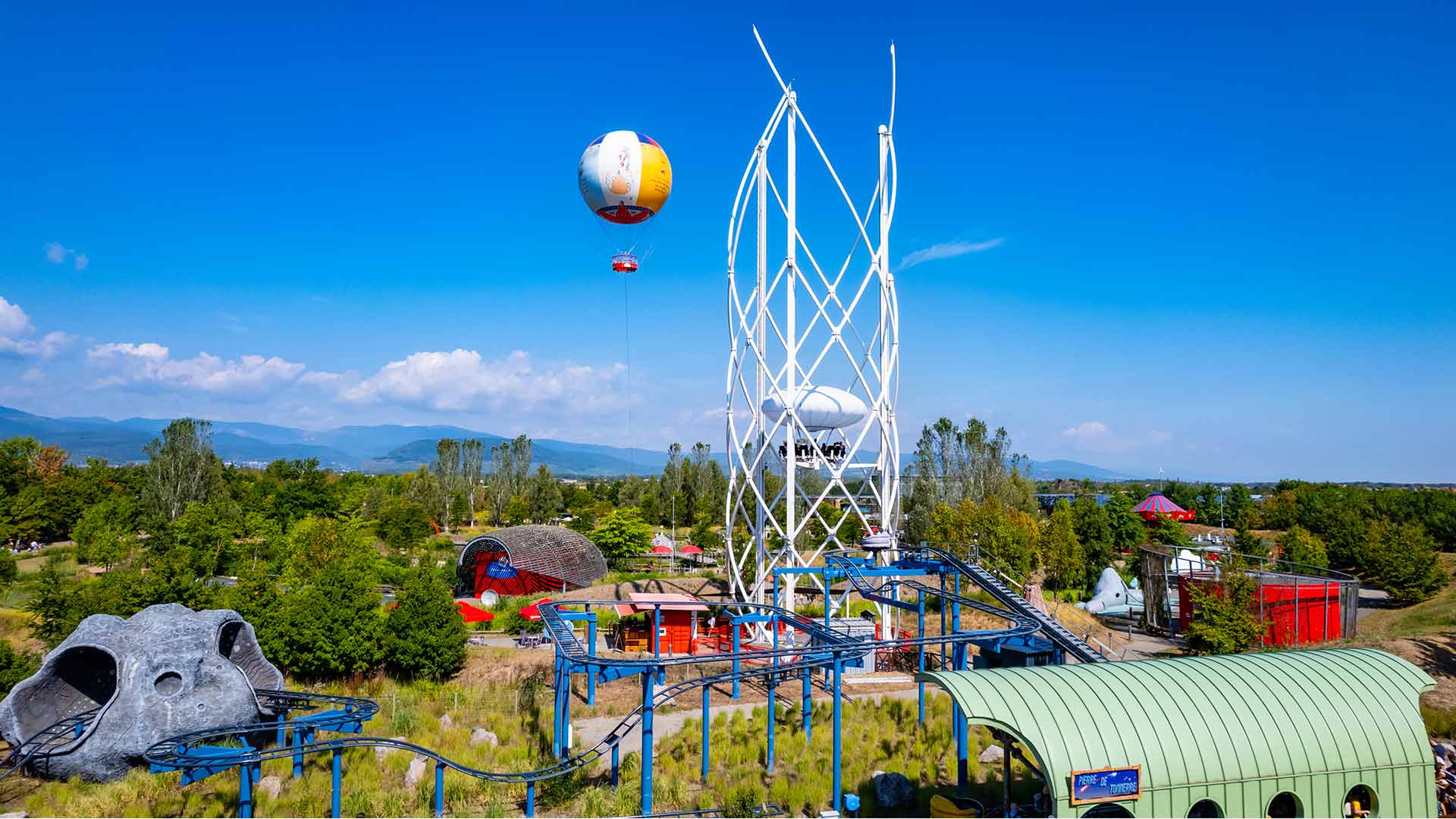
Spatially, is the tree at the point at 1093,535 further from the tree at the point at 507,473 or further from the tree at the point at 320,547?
the tree at the point at 507,473

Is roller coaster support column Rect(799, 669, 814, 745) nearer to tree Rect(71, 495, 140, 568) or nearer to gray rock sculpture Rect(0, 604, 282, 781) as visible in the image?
gray rock sculpture Rect(0, 604, 282, 781)

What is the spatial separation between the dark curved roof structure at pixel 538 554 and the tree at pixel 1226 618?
2739 cm

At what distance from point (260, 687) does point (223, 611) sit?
2065 millimetres

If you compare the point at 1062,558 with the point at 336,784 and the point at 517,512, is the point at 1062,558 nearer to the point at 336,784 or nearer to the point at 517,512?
the point at 336,784

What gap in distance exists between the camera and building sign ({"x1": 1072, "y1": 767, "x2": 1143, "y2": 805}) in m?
11.3

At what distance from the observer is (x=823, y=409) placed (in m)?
29.8

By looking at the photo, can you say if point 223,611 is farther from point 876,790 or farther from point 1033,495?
point 1033,495

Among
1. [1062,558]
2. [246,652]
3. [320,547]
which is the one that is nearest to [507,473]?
[320,547]

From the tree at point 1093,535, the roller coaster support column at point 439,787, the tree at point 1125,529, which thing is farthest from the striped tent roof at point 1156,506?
the roller coaster support column at point 439,787

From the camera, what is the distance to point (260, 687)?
20.5 m

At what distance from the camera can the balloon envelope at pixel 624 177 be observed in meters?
23.8

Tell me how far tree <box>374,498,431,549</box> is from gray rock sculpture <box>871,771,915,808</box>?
46042 millimetres

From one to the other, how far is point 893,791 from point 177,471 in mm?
63647

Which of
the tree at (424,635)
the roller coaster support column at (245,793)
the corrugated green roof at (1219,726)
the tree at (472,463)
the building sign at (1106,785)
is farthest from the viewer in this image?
the tree at (472,463)
